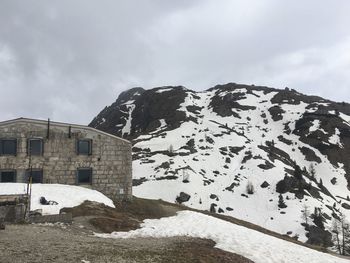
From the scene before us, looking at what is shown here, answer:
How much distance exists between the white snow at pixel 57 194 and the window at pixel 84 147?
164 inches

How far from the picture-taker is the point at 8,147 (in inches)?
1636

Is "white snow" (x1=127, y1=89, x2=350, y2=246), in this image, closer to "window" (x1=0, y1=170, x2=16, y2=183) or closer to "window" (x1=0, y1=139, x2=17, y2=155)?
"window" (x1=0, y1=170, x2=16, y2=183)

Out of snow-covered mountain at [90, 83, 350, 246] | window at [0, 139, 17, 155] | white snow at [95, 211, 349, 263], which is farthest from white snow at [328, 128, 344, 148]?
window at [0, 139, 17, 155]

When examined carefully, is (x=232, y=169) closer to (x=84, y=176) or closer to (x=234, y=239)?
(x=84, y=176)

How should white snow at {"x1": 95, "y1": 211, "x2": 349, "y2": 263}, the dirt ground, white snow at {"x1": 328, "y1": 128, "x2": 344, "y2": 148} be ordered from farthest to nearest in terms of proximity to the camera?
white snow at {"x1": 328, "y1": 128, "x2": 344, "y2": 148}
white snow at {"x1": 95, "y1": 211, "x2": 349, "y2": 263}
the dirt ground

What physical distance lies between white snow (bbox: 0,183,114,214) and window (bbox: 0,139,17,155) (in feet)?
16.2

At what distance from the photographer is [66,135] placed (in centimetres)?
4309

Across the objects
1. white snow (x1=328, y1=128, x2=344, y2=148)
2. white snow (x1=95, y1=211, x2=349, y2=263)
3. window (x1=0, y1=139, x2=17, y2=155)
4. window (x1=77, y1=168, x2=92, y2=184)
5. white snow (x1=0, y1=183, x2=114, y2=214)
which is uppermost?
white snow (x1=328, y1=128, x2=344, y2=148)

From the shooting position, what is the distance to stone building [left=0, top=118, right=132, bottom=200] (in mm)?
41656

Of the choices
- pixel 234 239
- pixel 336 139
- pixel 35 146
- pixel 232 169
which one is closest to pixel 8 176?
pixel 35 146

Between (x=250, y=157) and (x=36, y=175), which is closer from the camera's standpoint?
(x=36, y=175)

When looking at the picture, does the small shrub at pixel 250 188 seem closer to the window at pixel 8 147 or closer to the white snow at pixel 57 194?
the white snow at pixel 57 194

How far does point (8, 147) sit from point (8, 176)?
2936 millimetres

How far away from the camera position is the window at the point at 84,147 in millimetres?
43250
